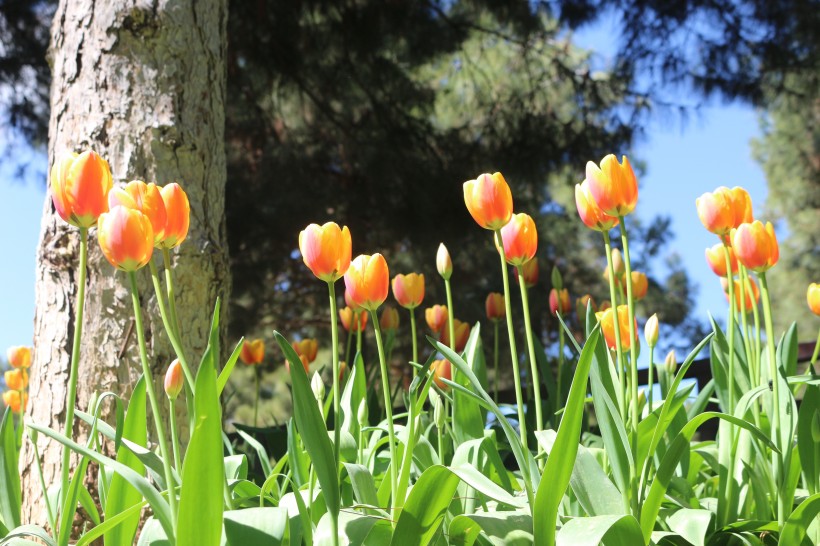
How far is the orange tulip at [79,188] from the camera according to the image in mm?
900

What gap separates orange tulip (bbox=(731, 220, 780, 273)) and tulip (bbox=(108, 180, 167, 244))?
77 cm

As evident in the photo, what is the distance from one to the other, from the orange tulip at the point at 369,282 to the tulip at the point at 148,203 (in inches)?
9.7

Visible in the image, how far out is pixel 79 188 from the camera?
0.91 metres

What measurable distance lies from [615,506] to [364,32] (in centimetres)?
382

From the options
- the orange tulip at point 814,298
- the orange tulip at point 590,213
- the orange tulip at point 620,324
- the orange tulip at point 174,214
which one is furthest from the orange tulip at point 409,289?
the orange tulip at point 814,298

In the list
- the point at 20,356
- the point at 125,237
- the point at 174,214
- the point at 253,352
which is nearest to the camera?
the point at 125,237

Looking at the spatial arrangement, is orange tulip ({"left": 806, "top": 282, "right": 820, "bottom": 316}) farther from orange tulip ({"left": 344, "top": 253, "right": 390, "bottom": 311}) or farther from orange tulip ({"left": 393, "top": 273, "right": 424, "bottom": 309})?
orange tulip ({"left": 344, "top": 253, "right": 390, "bottom": 311})

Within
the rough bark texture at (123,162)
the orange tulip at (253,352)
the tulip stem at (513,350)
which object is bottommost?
the tulip stem at (513,350)

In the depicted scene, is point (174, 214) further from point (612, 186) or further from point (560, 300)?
point (560, 300)

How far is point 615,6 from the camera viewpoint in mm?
4496

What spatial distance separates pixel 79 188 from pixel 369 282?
367 mm

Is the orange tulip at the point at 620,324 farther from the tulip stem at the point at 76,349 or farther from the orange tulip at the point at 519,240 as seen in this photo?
the tulip stem at the point at 76,349

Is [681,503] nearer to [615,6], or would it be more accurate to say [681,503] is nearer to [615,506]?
[615,506]

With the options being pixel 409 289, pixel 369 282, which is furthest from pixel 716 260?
pixel 369 282
